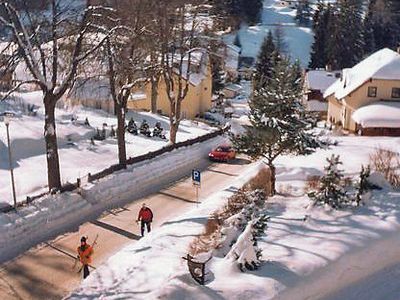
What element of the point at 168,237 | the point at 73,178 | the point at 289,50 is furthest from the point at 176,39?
the point at 289,50

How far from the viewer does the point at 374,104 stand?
42.6 meters

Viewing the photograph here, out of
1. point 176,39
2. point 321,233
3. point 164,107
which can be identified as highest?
point 176,39

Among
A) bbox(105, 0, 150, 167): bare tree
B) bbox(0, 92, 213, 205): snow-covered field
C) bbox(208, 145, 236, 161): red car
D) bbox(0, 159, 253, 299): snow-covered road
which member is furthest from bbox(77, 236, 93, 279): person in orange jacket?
bbox(208, 145, 236, 161): red car

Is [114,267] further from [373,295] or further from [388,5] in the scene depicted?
[388,5]

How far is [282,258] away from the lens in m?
15.0

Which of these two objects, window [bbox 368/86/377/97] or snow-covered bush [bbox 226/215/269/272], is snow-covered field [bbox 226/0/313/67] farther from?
snow-covered bush [bbox 226/215/269/272]

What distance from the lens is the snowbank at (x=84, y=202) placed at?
17.7m

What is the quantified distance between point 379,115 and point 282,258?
90.4ft

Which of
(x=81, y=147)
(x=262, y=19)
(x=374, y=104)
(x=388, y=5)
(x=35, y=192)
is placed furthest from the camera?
(x=262, y=19)

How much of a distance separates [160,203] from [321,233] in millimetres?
7974

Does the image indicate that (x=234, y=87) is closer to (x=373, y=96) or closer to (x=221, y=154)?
(x=373, y=96)

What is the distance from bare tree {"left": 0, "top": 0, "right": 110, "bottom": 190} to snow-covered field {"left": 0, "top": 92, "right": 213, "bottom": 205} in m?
2.77

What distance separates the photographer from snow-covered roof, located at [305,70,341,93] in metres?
63.6

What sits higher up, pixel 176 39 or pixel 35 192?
pixel 176 39
